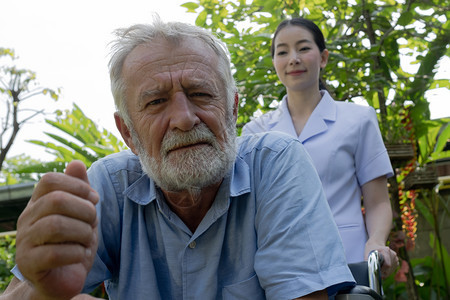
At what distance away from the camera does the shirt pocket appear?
140 centimetres

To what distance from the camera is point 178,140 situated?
4.95 feet

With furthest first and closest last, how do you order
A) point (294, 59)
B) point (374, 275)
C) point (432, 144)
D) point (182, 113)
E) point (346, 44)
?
point (432, 144), point (346, 44), point (294, 59), point (374, 275), point (182, 113)

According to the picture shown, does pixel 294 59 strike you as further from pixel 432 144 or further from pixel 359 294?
pixel 432 144

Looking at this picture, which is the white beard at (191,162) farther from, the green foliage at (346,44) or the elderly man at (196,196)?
the green foliage at (346,44)

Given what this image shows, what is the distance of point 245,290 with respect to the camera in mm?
1401

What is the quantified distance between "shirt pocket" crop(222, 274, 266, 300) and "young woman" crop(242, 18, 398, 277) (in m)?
0.81

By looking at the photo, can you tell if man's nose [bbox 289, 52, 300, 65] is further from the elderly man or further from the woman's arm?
the elderly man

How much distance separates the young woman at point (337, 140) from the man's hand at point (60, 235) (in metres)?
1.43

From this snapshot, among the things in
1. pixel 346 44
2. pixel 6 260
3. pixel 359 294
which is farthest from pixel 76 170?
pixel 6 260

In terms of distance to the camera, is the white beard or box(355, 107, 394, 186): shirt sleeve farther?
box(355, 107, 394, 186): shirt sleeve

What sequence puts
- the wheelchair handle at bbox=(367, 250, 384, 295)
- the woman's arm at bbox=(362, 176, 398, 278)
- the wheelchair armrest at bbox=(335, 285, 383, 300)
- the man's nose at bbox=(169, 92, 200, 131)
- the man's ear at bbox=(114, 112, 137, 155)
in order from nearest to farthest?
the wheelchair armrest at bbox=(335, 285, 383, 300) < the man's nose at bbox=(169, 92, 200, 131) < the wheelchair handle at bbox=(367, 250, 384, 295) < the man's ear at bbox=(114, 112, 137, 155) < the woman's arm at bbox=(362, 176, 398, 278)

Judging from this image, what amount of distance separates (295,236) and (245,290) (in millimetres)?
208

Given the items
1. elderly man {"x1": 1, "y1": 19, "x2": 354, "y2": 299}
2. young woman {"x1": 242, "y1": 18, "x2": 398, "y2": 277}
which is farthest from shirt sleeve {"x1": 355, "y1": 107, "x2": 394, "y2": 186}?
elderly man {"x1": 1, "y1": 19, "x2": 354, "y2": 299}

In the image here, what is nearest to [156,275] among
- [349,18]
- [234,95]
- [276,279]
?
[276,279]
